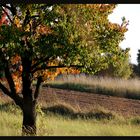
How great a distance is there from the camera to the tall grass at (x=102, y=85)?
24.2 meters

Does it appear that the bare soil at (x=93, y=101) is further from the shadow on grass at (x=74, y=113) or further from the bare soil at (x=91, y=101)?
the shadow on grass at (x=74, y=113)

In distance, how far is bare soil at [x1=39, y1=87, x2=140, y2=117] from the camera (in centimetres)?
1906

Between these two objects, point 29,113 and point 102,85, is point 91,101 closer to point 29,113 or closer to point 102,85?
point 102,85

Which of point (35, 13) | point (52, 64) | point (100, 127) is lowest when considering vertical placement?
point (100, 127)

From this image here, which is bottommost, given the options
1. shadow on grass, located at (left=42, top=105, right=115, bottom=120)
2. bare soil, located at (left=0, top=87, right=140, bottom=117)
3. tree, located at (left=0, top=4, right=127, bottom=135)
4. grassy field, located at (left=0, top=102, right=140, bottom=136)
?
grassy field, located at (left=0, top=102, right=140, bottom=136)

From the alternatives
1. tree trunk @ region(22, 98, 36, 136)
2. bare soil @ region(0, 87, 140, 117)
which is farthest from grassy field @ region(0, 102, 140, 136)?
bare soil @ region(0, 87, 140, 117)

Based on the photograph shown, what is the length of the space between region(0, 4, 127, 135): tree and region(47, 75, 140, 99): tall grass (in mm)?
12030

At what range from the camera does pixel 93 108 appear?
59.6ft

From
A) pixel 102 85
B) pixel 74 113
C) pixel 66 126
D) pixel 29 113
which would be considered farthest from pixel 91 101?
pixel 29 113

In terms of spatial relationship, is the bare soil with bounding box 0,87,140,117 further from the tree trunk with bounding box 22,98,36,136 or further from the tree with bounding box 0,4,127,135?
the tree with bounding box 0,4,127,135

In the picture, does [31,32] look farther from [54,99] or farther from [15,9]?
[54,99]

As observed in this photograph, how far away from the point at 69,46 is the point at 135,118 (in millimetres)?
6869

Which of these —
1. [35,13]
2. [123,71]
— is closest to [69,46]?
[35,13]

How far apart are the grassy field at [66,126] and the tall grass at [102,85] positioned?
24.4ft
